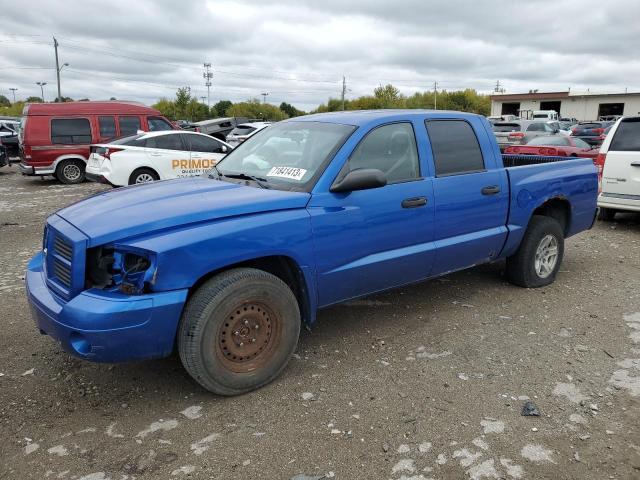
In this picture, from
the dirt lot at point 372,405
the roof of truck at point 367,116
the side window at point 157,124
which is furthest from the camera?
the side window at point 157,124

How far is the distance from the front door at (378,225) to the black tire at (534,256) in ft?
4.94

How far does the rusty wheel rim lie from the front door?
1.53 feet

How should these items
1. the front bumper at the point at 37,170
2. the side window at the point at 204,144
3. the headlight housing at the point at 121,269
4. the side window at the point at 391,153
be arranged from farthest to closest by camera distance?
the front bumper at the point at 37,170 → the side window at the point at 204,144 → the side window at the point at 391,153 → the headlight housing at the point at 121,269

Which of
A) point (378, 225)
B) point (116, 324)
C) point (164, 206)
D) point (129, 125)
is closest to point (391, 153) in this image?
point (378, 225)

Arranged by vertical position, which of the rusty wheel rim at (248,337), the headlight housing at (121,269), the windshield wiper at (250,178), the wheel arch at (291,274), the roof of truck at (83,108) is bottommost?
the rusty wheel rim at (248,337)

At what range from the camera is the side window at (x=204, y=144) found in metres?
12.2

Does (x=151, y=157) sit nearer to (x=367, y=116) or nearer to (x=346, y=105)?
(x=367, y=116)

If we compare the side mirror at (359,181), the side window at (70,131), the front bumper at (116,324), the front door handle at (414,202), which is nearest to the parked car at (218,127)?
the side window at (70,131)

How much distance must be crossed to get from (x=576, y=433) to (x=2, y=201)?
12.2 metres

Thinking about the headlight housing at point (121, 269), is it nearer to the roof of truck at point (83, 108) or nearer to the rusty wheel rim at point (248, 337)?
the rusty wheel rim at point (248, 337)

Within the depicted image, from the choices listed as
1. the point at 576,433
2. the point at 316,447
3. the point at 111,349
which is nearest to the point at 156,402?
the point at 111,349

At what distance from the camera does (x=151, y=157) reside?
11648mm

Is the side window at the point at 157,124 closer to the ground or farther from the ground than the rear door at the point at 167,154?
farther from the ground

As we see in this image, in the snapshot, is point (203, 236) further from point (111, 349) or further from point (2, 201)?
point (2, 201)
